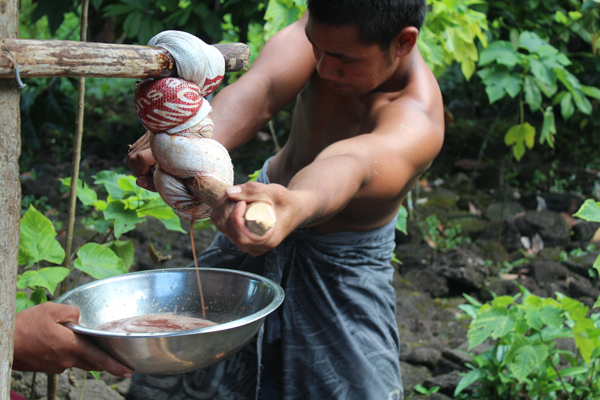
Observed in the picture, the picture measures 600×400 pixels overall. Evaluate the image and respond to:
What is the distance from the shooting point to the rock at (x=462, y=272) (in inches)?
151

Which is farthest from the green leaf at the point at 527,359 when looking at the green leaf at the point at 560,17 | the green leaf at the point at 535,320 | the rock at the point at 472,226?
the green leaf at the point at 560,17

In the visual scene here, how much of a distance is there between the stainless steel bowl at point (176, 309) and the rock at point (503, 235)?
344 cm

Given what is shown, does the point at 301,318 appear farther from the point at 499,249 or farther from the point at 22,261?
the point at 499,249

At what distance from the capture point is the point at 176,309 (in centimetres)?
159

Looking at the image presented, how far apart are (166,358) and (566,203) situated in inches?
191

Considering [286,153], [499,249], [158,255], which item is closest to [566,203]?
[499,249]

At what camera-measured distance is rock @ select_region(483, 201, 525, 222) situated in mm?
5051

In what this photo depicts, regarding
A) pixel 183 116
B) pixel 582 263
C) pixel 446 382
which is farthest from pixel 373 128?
pixel 582 263

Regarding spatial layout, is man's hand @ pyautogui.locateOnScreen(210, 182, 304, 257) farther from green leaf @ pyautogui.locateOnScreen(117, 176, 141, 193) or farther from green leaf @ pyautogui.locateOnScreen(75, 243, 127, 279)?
green leaf @ pyautogui.locateOnScreen(117, 176, 141, 193)

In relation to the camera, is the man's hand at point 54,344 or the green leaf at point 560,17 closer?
the man's hand at point 54,344

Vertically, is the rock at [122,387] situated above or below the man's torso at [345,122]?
below

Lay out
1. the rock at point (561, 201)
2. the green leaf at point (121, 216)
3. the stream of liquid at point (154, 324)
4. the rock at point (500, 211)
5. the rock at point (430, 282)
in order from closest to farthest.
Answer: the stream of liquid at point (154, 324) < the green leaf at point (121, 216) < the rock at point (430, 282) < the rock at point (500, 211) < the rock at point (561, 201)

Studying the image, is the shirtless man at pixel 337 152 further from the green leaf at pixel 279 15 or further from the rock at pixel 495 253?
the rock at pixel 495 253

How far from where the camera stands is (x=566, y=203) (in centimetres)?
517
